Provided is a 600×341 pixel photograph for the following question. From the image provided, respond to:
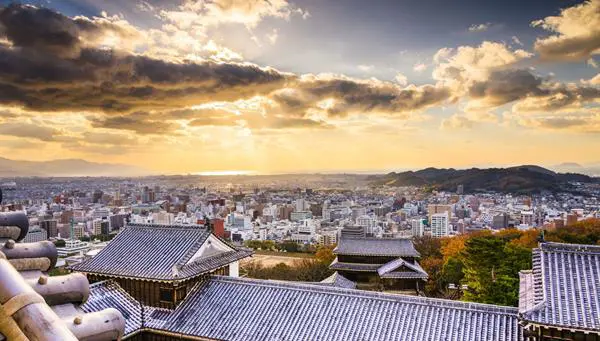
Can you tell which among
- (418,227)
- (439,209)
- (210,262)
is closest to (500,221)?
(418,227)

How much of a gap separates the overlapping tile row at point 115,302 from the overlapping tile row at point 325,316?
0.92 m

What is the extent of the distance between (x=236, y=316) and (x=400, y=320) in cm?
452

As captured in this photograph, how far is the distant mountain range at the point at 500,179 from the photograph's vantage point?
341 feet

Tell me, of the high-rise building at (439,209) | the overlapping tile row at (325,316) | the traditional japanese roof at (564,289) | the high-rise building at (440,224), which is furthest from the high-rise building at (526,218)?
the overlapping tile row at (325,316)

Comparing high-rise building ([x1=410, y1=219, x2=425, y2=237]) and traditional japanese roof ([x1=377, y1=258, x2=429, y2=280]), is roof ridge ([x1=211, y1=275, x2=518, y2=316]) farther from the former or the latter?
high-rise building ([x1=410, y1=219, x2=425, y2=237])

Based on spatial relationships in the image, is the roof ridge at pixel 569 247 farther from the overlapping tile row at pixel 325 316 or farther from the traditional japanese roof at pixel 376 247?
the traditional japanese roof at pixel 376 247

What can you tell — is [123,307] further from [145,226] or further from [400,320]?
[400,320]

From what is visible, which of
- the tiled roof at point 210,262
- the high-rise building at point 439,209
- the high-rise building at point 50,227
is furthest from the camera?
the high-rise building at point 439,209

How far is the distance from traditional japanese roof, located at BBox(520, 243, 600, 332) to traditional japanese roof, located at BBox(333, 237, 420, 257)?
671 inches

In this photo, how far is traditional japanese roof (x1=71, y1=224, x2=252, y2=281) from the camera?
12969mm

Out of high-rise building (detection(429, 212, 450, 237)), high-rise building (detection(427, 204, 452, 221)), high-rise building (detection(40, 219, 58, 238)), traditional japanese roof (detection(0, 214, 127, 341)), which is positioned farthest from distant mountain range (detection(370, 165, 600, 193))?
traditional japanese roof (detection(0, 214, 127, 341))

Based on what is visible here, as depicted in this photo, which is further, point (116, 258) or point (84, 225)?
point (84, 225)

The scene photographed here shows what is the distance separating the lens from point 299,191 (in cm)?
18125

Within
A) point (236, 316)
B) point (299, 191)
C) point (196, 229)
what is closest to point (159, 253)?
point (196, 229)
